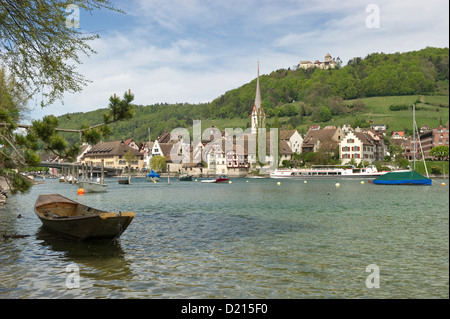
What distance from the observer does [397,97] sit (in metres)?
192

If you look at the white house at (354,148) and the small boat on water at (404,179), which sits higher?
the white house at (354,148)

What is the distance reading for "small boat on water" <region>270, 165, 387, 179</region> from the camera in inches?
4680

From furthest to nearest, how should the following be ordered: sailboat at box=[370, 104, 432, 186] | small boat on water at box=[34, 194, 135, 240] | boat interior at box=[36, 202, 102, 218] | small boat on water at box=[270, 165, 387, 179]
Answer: small boat on water at box=[270, 165, 387, 179] < sailboat at box=[370, 104, 432, 186] < boat interior at box=[36, 202, 102, 218] < small boat on water at box=[34, 194, 135, 240]

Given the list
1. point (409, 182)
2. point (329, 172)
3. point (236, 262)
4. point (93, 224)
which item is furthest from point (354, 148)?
point (93, 224)

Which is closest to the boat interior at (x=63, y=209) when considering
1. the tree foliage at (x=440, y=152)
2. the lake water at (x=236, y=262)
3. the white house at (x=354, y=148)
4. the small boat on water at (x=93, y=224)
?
the lake water at (x=236, y=262)

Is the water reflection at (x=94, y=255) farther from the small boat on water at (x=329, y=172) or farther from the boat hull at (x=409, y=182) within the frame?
the small boat on water at (x=329, y=172)

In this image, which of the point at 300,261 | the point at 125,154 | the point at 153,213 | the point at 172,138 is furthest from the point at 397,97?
the point at 300,261

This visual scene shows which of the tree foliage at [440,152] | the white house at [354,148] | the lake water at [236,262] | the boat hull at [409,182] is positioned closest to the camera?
the lake water at [236,262]

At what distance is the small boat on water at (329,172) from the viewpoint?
118875 millimetres

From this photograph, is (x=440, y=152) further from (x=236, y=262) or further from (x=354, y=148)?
(x=236, y=262)

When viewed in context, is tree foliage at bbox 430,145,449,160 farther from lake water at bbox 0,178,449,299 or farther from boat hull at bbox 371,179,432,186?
lake water at bbox 0,178,449,299

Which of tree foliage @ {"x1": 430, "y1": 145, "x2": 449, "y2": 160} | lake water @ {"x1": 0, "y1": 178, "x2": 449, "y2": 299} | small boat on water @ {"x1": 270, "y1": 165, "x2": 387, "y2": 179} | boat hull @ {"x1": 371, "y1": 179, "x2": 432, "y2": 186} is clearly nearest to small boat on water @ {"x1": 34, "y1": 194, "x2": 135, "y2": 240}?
lake water @ {"x1": 0, "y1": 178, "x2": 449, "y2": 299}

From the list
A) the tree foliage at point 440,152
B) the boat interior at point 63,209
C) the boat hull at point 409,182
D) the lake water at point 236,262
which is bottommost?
the boat hull at point 409,182
